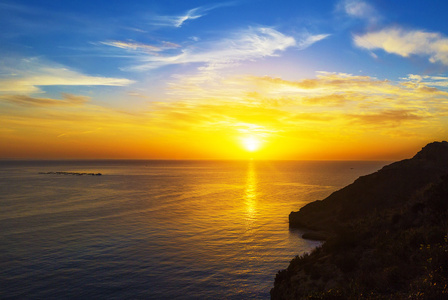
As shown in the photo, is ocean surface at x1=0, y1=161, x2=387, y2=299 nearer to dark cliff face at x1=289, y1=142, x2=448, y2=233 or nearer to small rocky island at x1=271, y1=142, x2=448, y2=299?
dark cliff face at x1=289, y1=142, x2=448, y2=233

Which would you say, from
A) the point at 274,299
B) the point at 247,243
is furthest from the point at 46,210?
the point at 274,299

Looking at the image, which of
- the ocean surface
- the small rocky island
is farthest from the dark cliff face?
the small rocky island

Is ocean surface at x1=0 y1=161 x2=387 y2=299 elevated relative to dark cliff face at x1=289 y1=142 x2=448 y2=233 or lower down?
lower down

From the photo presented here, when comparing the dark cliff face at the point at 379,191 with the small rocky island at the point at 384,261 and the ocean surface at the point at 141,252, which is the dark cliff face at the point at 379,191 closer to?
the ocean surface at the point at 141,252

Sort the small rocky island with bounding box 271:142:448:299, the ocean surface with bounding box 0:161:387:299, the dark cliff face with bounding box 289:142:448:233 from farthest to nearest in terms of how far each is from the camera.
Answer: the dark cliff face with bounding box 289:142:448:233 < the ocean surface with bounding box 0:161:387:299 < the small rocky island with bounding box 271:142:448:299

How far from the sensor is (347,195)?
50875 millimetres

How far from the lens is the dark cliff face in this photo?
152 ft

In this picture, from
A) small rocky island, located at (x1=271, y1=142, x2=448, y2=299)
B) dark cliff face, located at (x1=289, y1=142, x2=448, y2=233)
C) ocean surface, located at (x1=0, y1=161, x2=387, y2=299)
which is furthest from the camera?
dark cliff face, located at (x1=289, y1=142, x2=448, y2=233)

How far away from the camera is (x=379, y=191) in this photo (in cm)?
4856

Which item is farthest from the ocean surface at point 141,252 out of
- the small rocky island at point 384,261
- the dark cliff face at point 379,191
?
the small rocky island at point 384,261

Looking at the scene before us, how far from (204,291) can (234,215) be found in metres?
37.9

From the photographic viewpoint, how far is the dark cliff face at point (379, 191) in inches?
1829

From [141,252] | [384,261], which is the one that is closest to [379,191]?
[384,261]

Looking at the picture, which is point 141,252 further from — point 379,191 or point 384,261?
point 379,191
